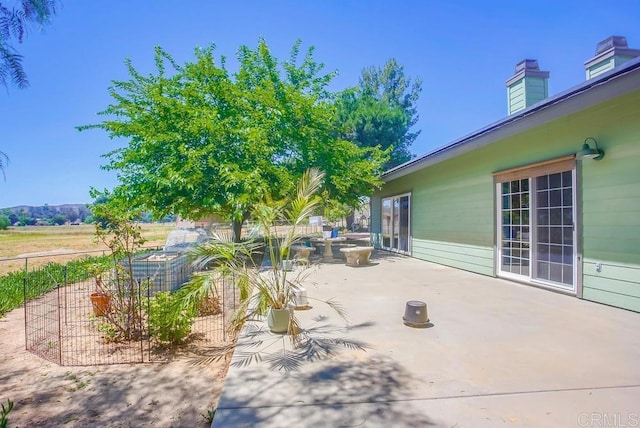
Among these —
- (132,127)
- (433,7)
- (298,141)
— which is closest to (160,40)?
(132,127)

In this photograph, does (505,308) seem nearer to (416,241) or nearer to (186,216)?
(416,241)

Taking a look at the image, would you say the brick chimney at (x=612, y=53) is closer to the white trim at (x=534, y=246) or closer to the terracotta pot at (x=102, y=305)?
the white trim at (x=534, y=246)

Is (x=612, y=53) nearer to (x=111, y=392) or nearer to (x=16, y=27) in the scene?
(x=16, y=27)

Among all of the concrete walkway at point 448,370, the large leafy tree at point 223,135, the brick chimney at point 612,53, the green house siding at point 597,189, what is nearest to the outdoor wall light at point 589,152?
the green house siding at point 597,189

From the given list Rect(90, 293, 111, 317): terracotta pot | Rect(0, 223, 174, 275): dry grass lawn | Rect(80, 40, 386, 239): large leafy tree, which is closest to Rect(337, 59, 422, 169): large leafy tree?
Rect(80, 40, 386, 239): large leafy tree

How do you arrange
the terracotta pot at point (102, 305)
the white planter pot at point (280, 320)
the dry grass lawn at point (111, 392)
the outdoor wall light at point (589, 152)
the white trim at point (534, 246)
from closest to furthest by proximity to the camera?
1. the dry grass lawn at point (111, 392)
2. the white planter pot at point (280, 320)
3. the terracotta pot at point (102, 305)
4. the outdoor wall light at point (589, 152)
5. the white trim at point (534, 246)

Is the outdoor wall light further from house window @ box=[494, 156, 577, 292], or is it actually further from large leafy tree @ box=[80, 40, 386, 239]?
large leafy tree @ box=[80, 40, 386, 239]

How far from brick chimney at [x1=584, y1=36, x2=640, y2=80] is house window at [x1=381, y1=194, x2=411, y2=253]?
18.9 feet

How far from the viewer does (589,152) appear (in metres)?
4.90

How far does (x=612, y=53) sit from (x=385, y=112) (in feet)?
43.4

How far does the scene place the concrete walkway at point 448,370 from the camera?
2.22 meters

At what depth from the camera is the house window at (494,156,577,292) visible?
215 inches

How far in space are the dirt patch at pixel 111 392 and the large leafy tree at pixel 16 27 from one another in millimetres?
2614

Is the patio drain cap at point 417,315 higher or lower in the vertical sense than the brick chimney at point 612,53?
lower
